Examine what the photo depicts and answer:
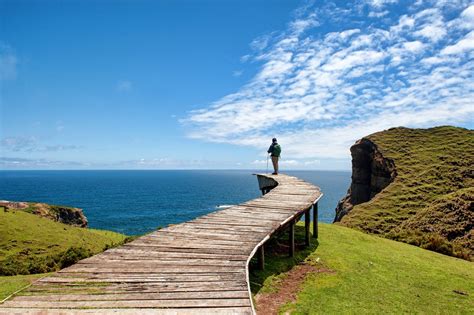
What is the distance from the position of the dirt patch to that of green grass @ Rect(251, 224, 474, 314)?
0.75ft

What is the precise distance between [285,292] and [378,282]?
3.59 metres

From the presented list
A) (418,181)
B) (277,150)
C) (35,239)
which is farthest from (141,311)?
(418,181)

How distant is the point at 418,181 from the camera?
1366 inches

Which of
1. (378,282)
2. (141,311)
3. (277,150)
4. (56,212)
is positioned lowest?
(56,212)

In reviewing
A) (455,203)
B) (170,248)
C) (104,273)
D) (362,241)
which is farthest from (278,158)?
(104,273)

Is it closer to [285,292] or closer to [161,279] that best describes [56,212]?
[285,292]

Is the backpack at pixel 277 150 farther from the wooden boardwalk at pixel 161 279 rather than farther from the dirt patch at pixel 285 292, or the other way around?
the wooden boardwalk at pixel 161 279

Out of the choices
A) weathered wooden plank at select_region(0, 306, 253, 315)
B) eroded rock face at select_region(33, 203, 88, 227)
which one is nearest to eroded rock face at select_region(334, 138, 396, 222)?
weathered wooden plank at select_region(0, 306, 253, 315)

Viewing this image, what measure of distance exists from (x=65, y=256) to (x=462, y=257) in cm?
2481

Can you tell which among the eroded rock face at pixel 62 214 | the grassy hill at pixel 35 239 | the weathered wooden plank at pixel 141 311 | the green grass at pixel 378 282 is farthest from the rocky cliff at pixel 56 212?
the weathered wooden plank at pixel 141 311

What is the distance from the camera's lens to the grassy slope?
22266mm

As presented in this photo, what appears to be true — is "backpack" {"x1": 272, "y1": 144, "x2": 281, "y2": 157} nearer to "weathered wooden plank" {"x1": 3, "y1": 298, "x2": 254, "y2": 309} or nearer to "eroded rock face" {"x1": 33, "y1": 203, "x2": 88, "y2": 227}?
"weathered wooden plank" {"x1": 3, "y1": 298, "x2": 254, "y2": 309}

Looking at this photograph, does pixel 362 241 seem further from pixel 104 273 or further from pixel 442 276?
pixel 104 273

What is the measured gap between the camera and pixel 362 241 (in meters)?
16.8
